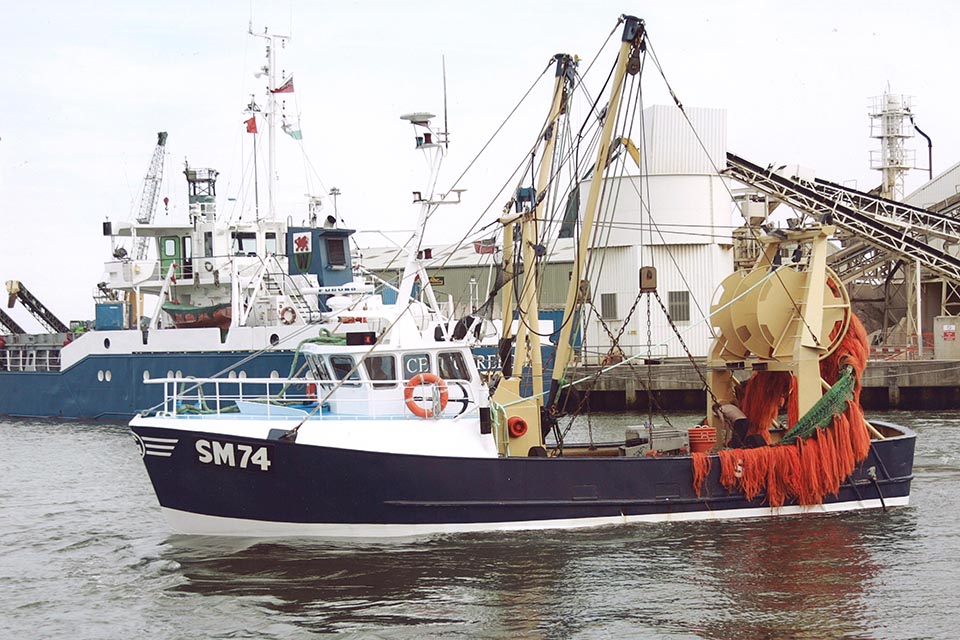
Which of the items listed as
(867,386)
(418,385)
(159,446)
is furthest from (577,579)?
(867,386)

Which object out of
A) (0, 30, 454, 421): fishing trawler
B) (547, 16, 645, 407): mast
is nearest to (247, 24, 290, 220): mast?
(0, 30, 454, 421): fishing trawler

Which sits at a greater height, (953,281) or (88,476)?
(953,281)

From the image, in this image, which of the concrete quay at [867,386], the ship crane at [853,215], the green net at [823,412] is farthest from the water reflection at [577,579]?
the ship crane at [853,215]

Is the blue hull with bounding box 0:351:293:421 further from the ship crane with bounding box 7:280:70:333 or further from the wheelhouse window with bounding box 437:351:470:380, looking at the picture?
the wheelhouse window with bounding box 437:351:470:380

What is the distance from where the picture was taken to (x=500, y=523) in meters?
15.5

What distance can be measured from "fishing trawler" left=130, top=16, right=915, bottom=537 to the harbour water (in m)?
0.35

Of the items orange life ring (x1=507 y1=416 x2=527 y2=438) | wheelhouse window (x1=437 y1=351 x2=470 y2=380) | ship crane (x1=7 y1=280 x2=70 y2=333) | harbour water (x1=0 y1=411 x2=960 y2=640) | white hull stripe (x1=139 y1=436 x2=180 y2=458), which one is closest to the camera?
harbour water (x1=0 y1=411 x2=960 y2=640)

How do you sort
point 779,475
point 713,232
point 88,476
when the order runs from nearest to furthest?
1. point 779,475
2. point 88,476
3. point 713,232

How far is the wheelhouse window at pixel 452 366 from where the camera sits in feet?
54.0

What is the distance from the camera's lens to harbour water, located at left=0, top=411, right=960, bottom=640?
1225 cm

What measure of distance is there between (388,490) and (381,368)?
1.96 metres

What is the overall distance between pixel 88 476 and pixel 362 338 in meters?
10.4

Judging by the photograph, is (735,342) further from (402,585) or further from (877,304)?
(877,304)

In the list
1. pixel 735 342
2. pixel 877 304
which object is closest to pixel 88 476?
pixel 735 342
